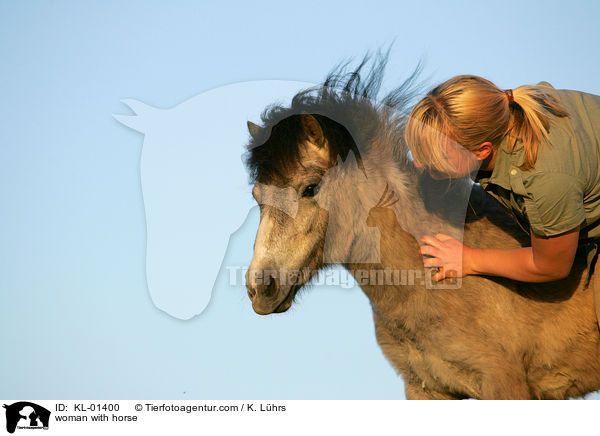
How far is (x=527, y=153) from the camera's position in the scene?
2.51 metres

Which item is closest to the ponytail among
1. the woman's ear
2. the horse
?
the woman's ear

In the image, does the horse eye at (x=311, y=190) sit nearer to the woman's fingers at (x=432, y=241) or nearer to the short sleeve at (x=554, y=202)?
the woman's fingers at (x=432, y=241)

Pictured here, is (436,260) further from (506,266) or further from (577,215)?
(577,215)

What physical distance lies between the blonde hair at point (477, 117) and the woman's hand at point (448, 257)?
46cm

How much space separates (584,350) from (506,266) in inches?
28.2

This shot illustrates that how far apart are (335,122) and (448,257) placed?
101 cm

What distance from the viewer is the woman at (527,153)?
2.47 meters

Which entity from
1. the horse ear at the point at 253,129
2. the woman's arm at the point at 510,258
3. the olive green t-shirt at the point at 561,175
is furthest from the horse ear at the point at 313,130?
the olive green t-shirt at the point at 561,175

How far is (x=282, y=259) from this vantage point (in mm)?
2826

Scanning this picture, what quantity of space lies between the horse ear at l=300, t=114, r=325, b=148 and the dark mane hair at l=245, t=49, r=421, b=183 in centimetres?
3
